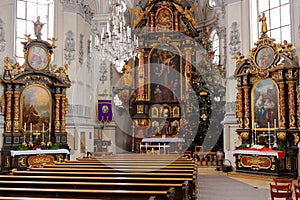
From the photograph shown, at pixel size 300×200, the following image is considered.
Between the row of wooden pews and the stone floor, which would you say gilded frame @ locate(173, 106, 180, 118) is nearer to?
the stone floor

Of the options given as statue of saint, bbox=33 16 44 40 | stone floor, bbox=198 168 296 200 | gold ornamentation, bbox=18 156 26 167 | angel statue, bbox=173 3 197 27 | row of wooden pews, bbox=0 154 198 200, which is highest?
angel statue, bbox=173 3 197 27

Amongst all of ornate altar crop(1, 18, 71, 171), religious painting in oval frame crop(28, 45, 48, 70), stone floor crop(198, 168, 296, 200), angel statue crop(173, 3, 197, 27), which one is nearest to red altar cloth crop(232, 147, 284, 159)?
stone floor crop(198, 168, 296, 200)

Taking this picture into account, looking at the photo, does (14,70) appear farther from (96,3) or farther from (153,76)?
(153,76)

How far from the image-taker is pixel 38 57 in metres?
13.7

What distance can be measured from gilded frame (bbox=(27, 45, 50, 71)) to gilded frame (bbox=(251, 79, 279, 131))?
26.3 ft

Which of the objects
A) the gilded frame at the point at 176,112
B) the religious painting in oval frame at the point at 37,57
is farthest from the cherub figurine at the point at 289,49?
the gilded frame at the point at 176,112

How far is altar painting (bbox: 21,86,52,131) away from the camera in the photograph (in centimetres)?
1323

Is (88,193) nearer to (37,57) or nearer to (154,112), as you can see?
(37,57)

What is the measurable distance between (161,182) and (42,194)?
5.73ft

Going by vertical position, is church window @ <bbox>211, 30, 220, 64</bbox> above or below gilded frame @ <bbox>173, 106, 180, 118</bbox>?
above

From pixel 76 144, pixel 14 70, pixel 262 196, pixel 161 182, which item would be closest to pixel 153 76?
pixel 76 144

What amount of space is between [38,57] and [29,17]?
2834mm

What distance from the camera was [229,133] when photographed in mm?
14695

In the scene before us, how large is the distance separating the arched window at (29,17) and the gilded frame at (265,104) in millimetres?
9207
